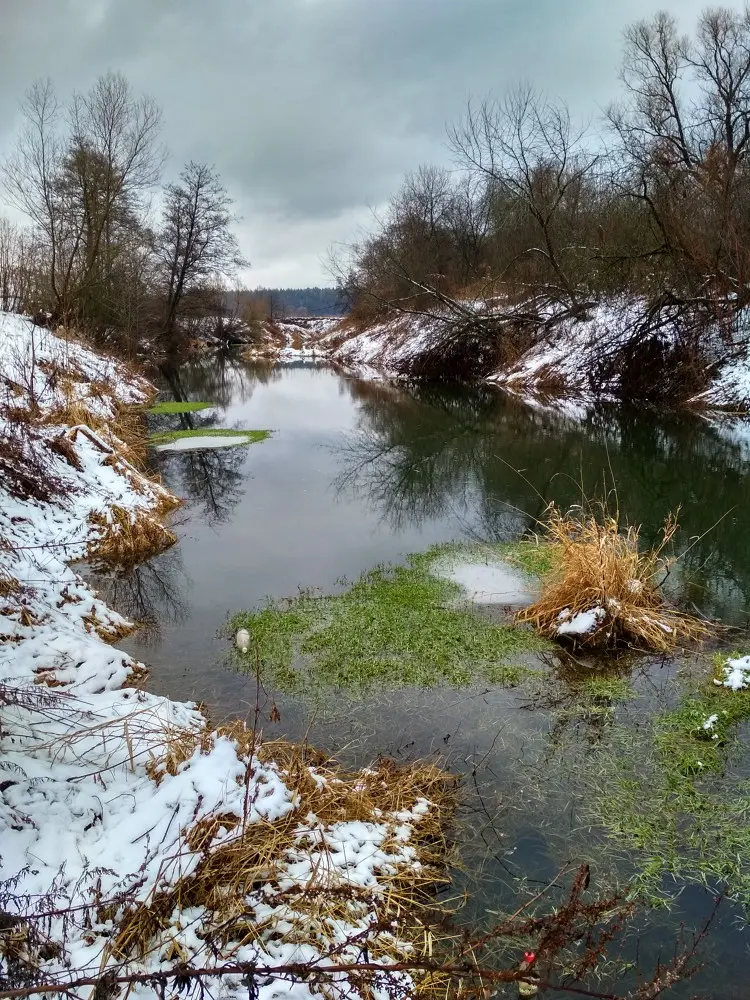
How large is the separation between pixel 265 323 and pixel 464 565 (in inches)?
2606

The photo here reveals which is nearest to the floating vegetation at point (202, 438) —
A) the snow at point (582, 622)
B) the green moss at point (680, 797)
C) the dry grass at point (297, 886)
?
the snow at point (582, 622)

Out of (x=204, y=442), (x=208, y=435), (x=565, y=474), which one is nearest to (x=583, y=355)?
(x=565, y=474)

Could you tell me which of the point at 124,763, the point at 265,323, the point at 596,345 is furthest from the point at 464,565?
the point at 265,323

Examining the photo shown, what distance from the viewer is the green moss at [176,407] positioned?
20.0m

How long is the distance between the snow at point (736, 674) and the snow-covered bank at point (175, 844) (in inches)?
98.5

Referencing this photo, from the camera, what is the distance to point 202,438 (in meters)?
15.7

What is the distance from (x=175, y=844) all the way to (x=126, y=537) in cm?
594

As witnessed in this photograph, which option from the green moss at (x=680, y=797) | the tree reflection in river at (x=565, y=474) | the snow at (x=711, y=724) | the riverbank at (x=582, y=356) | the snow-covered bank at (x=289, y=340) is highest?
the snow-covered bank at (x=289, y=340)

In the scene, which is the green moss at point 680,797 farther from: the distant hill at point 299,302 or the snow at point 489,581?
the distant hill at point 299,302

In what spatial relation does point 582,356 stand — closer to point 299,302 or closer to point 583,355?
point 583,355

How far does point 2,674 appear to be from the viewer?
4168mm

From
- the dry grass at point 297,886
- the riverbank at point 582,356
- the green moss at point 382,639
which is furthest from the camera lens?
the riverbank at point 582,356

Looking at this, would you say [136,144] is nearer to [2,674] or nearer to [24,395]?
[24,395]

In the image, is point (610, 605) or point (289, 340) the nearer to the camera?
point (610, 605)
